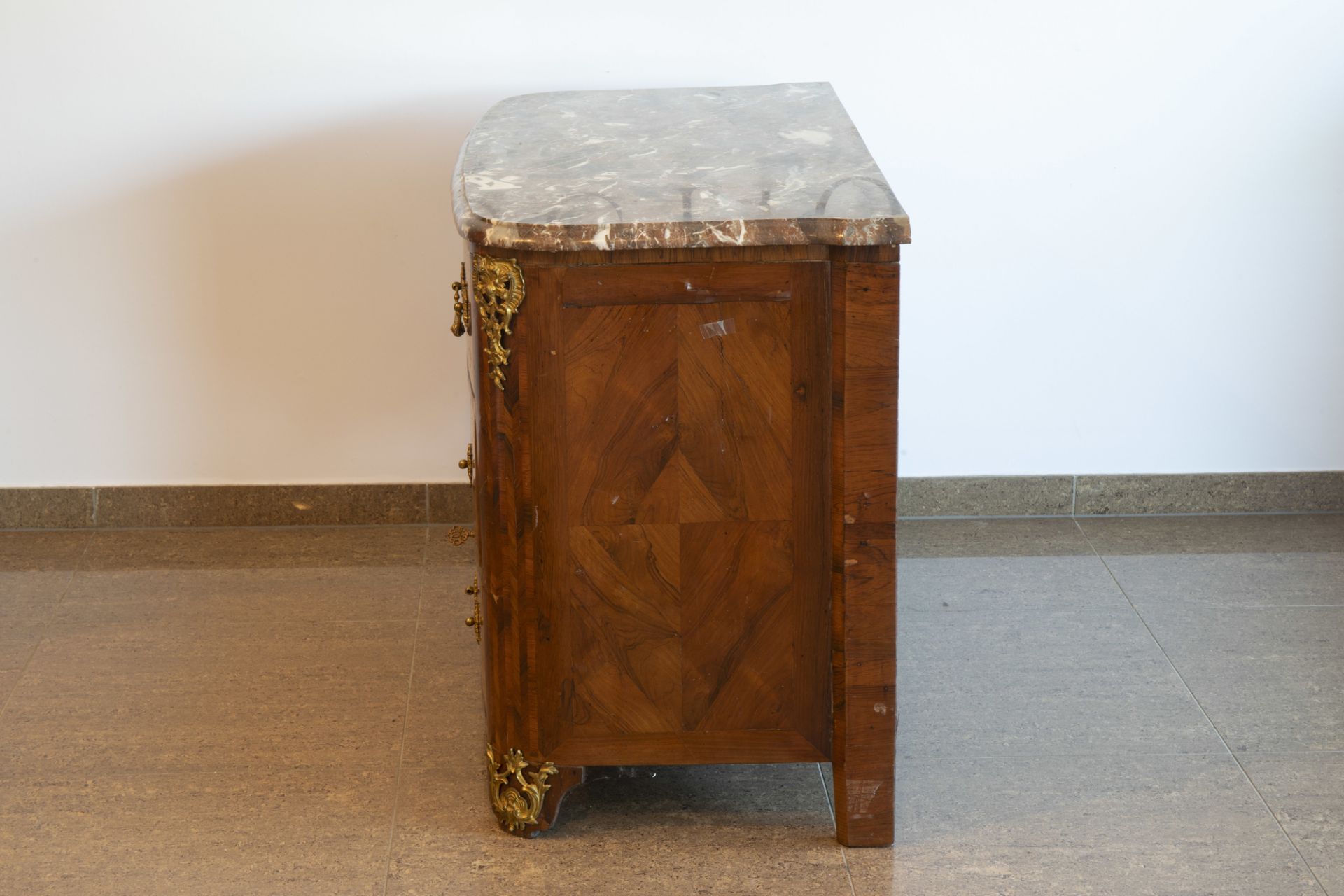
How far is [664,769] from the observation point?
2.02 meters

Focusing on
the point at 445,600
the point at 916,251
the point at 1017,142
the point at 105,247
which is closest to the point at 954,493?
the point at 916,251

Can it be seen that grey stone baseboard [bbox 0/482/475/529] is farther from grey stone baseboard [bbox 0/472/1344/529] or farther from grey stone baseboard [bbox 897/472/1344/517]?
grey stone baseboard [bbox 897/472/1344/517]

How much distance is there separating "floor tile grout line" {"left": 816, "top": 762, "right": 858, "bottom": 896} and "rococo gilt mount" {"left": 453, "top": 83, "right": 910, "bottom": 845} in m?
0.02

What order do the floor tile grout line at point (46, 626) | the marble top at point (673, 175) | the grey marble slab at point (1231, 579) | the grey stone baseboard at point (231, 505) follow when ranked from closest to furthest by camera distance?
the marble top at point (673, 175)
the floor tile grout line at point (46, 626)
the grey marble slab at point (1231, 579)
the grey stone baseboard at point (231, 505)

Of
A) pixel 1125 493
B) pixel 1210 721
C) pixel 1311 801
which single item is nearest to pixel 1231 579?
pixel 1125 493

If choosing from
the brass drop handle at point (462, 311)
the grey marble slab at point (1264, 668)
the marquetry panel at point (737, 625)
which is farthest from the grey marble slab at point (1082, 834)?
the brass drop handle at point (462, 311)

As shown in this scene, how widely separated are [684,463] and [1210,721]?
93cm

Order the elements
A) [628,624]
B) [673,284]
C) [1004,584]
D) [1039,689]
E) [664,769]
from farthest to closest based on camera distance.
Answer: [1004,584], [1039,689], [664,769], [628,624], [673,284]

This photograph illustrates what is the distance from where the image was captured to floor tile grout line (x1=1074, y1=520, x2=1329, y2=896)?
177cm

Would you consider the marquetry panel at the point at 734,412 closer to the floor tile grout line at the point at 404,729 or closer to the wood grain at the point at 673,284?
the wood grain at the point at 673,284

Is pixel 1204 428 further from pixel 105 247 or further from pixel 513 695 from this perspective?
pixel 105 247

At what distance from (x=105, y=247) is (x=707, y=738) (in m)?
1.53

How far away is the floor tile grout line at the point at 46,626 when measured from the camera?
2.19 m

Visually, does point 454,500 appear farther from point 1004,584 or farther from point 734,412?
point 734,412
